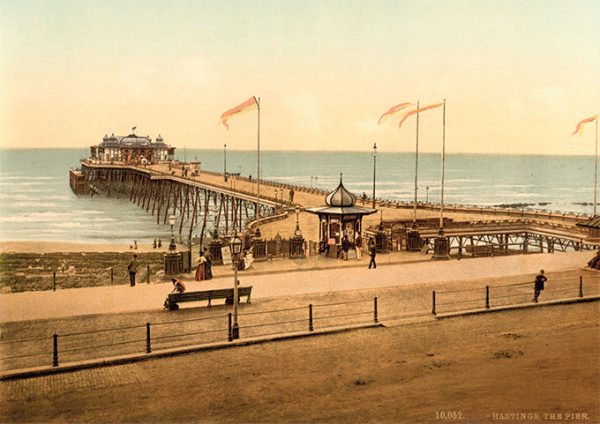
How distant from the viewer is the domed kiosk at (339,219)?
95.6 ft

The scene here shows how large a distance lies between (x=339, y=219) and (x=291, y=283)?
22.2 feet

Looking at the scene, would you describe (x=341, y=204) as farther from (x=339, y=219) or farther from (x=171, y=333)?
(x=171, y=333)

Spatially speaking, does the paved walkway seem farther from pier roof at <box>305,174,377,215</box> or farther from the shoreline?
the shoreline

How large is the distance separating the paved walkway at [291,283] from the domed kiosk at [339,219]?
1837 millimetres

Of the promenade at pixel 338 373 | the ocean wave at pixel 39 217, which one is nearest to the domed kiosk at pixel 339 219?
the promenade at pixel 338 373

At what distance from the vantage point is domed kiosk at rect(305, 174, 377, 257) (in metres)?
29.1

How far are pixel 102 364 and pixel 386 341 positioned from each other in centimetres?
697

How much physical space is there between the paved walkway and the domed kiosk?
1.84 meters

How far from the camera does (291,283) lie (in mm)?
23422

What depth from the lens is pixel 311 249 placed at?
31.0 meters

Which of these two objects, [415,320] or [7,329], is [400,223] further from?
[7,329]

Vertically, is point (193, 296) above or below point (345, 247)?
below

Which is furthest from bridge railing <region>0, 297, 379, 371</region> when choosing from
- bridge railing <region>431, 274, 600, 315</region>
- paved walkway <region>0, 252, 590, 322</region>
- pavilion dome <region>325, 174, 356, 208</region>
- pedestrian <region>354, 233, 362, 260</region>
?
pavilion dome <region>325, 174, 356, 208</region>

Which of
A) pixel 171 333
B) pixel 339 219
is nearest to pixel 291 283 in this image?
pixel 339 219
